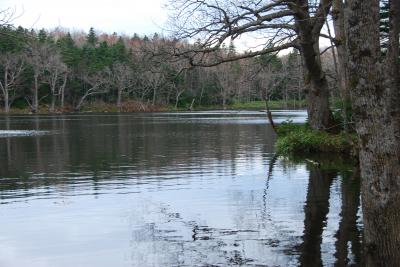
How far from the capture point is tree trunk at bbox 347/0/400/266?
18.4 feet

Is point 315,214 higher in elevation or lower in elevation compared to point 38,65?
lower

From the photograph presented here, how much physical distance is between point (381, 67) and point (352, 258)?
13.0 ft

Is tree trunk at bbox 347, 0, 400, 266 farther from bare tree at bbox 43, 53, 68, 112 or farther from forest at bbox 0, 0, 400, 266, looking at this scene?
bare tree at bbox 43, 53, 68, 112

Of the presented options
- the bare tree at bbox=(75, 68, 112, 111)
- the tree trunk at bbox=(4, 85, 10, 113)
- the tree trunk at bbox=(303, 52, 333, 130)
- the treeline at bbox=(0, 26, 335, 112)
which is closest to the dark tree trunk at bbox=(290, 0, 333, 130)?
the tree trunk at bbox=(303, 52, 333, 130)

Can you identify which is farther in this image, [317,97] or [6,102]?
[6,102]

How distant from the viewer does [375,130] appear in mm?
5719

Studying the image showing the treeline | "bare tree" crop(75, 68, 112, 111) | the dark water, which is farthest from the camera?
"bare tree" crop(75, 68, 112, 111)

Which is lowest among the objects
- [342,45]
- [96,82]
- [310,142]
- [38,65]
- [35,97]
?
[310,142]

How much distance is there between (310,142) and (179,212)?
12741mm

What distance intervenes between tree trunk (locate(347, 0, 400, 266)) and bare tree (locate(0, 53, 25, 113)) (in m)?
91.8

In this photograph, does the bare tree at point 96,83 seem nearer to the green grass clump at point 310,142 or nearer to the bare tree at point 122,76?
the bare tree at point 122,76

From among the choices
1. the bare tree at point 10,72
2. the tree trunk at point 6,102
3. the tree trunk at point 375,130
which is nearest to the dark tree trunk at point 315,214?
the tree trunk at point 375,130

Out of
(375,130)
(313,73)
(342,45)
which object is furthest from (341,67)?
(375,130)

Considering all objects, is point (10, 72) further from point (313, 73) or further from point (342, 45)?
point (342, 45)
